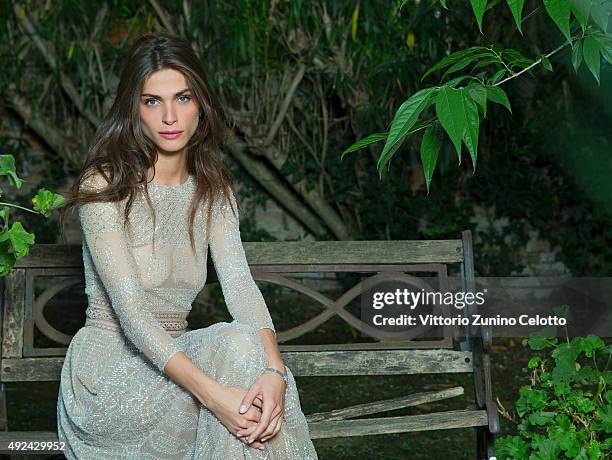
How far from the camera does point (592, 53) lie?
1.85 m

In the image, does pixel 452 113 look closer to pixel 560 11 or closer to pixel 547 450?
pixel 560 11

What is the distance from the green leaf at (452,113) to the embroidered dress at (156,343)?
1.09 m

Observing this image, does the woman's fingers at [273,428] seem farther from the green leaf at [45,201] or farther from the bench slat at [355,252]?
the bench slat at [355,252]

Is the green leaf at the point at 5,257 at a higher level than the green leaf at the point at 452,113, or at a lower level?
lower

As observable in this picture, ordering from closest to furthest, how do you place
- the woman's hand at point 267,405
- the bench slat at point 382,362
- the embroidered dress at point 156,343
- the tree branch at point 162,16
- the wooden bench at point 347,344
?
the woman's hand at point 267,405, the embroidered dress at point 156,343, the wooden bench at point 347,344, the bench slat at point 382,362, the tree branch at point 162,16

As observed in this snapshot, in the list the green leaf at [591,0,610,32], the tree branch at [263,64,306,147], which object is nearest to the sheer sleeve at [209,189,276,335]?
the green leaf at [591,0,610,32]

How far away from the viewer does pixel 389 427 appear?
307 centimetres

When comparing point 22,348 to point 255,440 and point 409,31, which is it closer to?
point 255,440

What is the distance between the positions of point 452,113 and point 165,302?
4.90 ft

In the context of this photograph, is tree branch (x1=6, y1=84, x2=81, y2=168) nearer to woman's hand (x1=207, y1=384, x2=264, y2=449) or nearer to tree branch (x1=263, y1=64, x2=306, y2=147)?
tree branch (x1=263, y1=64, x2=306, y2=147)

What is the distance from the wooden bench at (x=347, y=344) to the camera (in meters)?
3.26

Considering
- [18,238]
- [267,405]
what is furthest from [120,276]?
[267,405]

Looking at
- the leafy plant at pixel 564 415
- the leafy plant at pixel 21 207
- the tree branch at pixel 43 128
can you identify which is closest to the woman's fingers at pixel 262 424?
the leafy plant at pixel 21 207

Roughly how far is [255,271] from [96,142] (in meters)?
0.84
